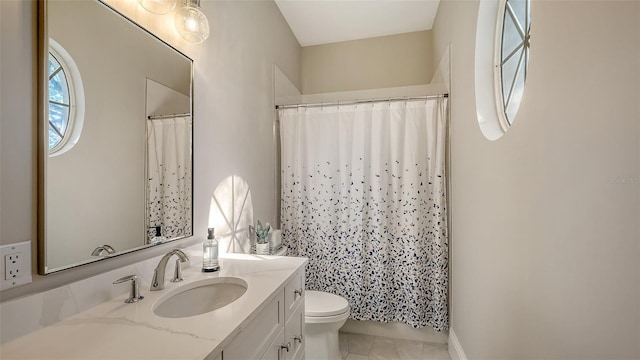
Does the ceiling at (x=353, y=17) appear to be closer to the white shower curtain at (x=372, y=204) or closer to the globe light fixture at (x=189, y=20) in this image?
the white shower curtain at (x=372, y=204)

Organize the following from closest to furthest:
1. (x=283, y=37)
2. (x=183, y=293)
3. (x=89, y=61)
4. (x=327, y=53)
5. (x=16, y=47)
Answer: (x=16, y=47) → (x=89, y=61) → (x=183, y=293) → (x=283, y=37) → (x=327, y=53)

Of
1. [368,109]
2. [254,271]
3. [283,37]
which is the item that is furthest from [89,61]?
[283,37]

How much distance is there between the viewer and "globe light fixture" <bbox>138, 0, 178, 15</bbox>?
1.11m

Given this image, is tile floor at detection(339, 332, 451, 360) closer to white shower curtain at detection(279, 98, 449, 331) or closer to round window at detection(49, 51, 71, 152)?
white shower curtain at detection(279, 98, 449, 331)

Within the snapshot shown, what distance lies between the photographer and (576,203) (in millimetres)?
787

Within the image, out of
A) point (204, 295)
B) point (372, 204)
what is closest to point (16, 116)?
point (204, 295)

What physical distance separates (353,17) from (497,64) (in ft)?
5.17

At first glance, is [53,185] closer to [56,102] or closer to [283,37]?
[56,102]

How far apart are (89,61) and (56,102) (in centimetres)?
19

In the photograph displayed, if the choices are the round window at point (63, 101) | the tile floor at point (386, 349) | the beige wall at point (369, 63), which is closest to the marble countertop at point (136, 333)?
the round window at point (63, 101)

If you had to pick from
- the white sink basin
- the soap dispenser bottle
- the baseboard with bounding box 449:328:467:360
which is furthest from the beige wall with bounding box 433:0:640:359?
the soap dispenser bottle

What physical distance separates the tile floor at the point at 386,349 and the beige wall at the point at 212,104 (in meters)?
1.19

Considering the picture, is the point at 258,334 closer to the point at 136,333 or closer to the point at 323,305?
the point at 136,333

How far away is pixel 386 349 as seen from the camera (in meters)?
2.17
